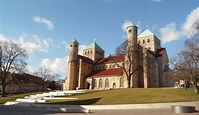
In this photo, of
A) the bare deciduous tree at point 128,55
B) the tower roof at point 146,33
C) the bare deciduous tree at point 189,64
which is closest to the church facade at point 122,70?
the tower roof at point 146,33

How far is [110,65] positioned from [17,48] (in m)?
34.2

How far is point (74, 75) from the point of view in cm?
7019

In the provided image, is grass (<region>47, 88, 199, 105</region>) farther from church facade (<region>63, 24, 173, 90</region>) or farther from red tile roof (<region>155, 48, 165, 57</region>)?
→ red tile roof (<region>155, 48, 165, 57</region>)

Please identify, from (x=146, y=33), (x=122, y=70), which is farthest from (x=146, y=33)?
(x=122, y=70)

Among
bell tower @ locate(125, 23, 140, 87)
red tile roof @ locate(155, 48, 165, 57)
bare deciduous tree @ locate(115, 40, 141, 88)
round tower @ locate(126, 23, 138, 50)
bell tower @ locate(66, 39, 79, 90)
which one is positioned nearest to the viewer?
bare deciduous tree @ locate(115, 40, 141, 88)

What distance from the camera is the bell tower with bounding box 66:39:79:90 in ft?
226

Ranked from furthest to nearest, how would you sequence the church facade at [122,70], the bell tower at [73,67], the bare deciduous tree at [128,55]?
the bell tower at [73,67] < the church facade at [122,70] < the bare deciduous tree at [128,55]

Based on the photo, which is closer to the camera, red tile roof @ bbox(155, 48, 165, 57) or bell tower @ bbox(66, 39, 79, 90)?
red tile roof @ bbox(155, 48, 165, 57)

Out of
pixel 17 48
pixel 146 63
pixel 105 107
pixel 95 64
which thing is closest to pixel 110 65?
pixel 95 64

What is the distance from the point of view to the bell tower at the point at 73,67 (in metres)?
69.0

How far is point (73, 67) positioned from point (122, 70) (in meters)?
19.5

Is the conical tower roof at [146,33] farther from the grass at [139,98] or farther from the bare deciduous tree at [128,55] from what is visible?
the grass at [139,98]

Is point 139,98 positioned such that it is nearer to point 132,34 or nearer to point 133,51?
point 133,51

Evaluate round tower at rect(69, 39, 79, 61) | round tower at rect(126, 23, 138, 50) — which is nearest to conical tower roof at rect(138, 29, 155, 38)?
round tower at rect(126, 23, 138, 50)
